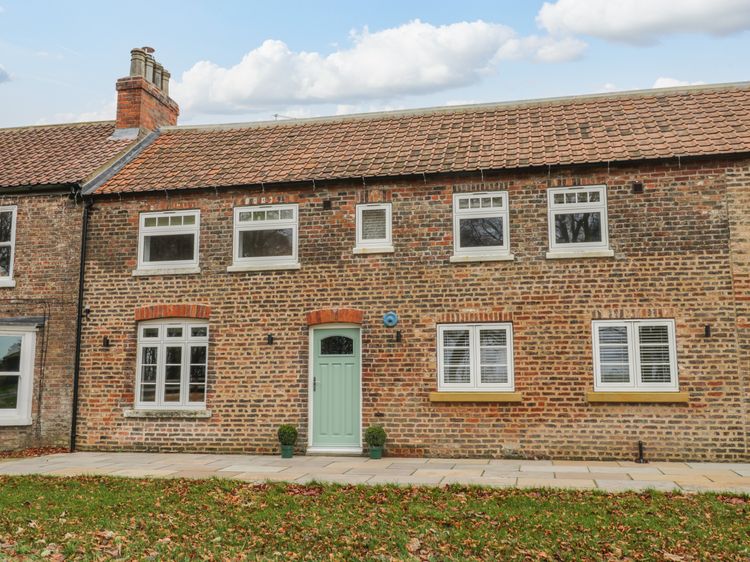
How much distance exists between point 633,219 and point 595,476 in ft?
15.4

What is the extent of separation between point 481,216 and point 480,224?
0.49ft

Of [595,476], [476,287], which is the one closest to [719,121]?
[476,287]

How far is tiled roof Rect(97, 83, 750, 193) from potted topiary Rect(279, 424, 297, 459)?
4.72 meters

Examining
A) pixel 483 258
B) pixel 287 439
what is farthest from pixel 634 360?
pixel 287 439

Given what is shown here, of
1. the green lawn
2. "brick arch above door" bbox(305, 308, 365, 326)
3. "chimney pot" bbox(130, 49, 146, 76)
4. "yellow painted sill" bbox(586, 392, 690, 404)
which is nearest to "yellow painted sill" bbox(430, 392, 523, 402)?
"yellow painted sill" bbox(586, 392, 690, 404)

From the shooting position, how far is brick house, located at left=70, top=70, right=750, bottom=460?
40.0 ft

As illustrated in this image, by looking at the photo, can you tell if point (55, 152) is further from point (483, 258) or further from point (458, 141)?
point (483, 258)

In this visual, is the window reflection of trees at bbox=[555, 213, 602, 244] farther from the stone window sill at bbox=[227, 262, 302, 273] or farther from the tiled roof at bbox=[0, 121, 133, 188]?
the tiled roof at bbox=[0, 121, 133, 188]

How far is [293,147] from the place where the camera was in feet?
51.6

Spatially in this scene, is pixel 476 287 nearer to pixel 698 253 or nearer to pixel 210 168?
pixel 698 253

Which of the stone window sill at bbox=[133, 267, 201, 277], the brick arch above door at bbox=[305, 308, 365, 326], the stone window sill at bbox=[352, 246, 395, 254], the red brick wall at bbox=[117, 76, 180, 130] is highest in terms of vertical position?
the red brick wall at bbox=[117, 76, 180, 130]

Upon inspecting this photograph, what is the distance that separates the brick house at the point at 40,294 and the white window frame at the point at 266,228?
336 cm

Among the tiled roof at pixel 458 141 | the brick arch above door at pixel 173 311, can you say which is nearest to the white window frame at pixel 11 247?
the tiled roof at pixel 458 141

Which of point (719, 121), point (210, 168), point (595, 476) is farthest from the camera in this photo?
point (210, 168)
